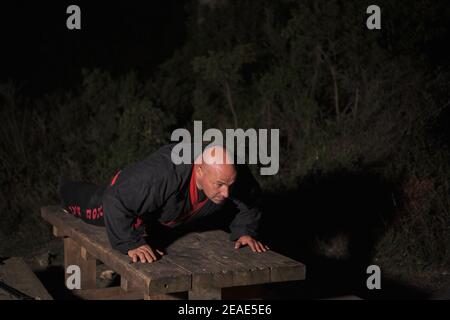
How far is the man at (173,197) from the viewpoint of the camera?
3.46 m

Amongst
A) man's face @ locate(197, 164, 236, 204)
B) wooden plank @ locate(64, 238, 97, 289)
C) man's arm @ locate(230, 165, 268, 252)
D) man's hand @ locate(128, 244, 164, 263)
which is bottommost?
wooden plank @ locate(64, 238, 97, 289)

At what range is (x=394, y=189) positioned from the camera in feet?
20.6

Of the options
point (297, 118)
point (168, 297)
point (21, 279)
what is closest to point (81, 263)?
point (21, 279)

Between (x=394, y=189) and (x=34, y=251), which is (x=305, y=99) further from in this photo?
(x=34, y=251)

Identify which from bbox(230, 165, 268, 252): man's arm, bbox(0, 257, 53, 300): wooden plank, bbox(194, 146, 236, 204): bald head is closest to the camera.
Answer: bbox(194, 146, 236, 204): bald head

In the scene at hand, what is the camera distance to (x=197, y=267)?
325 cm

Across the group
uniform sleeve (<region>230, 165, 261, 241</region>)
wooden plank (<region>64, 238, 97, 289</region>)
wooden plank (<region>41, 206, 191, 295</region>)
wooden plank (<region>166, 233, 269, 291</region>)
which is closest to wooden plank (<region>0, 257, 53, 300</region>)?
wooden plank (<region>41, 206, 191, 295</region>)

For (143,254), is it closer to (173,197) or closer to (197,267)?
(197,267)

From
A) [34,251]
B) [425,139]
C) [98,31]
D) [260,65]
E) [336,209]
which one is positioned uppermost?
[98,31]

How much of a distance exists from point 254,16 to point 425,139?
151 inches

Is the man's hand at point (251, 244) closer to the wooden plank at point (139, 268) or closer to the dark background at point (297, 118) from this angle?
the wooden plank at point (139, 268)

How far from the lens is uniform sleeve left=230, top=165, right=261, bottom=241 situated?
384 centimetres

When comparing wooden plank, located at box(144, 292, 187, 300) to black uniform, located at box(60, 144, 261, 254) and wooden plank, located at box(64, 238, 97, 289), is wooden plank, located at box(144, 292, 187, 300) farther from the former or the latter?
wooden plank, located at box(64, 238, 97, 289)

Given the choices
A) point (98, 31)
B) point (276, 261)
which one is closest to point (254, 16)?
point (98, 31)
